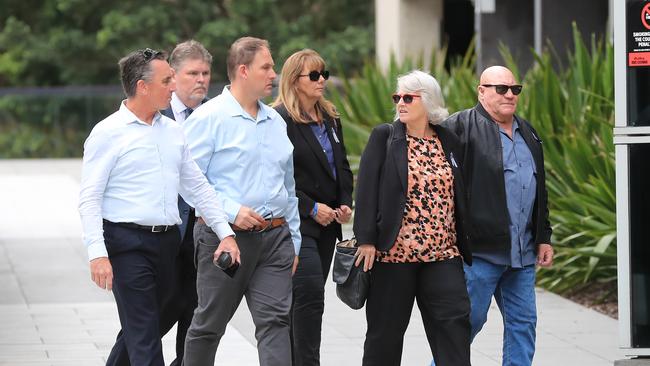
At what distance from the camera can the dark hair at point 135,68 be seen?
229 inches

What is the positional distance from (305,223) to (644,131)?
176cm

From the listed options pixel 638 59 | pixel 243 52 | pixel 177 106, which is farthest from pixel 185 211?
pixel 638 59

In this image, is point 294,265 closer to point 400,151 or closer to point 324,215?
point 324,215

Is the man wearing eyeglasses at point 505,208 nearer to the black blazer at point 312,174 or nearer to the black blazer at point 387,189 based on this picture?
the black blazer at point 387,189

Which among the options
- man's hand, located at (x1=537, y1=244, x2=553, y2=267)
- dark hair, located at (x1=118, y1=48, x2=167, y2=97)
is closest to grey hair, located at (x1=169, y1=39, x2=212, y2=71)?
dark hair, located at (x1=118, y1=48, x2=167, y2=97)

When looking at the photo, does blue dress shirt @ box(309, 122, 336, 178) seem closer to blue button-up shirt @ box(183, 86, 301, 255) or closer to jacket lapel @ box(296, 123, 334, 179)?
jacket lapel @ box(296, 123, 334, 179)

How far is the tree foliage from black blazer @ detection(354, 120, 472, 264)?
108 feet

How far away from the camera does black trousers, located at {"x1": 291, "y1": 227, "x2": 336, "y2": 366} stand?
6828 millimetres

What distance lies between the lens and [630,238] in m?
6.96

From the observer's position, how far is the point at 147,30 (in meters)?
41.1

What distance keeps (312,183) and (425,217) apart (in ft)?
3.30

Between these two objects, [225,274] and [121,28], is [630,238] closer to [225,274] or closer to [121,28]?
[225,274]

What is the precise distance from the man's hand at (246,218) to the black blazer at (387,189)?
0.47 meters

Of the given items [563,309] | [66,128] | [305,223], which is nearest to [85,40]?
[66,128]
